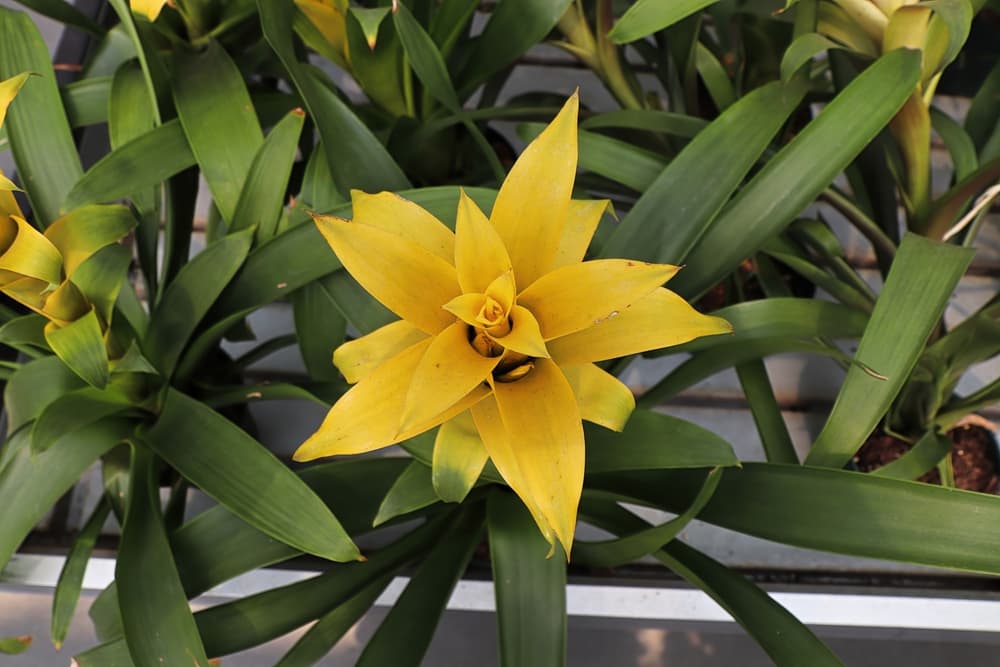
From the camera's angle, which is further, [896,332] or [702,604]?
[702,604]

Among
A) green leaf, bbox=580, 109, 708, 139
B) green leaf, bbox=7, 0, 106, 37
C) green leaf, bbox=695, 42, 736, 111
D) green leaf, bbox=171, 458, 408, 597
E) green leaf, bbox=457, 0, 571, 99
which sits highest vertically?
green leaf, bbox=695, 42, 736, 111

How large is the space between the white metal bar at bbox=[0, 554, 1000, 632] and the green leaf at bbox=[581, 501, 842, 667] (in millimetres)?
186

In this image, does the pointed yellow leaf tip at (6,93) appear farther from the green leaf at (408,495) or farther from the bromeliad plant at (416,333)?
the green leaf at (408,495)

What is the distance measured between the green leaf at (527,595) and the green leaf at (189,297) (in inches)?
15.4

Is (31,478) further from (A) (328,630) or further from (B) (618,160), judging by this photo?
(B) (618,160)

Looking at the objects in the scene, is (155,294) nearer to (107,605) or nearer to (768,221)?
(107,605)

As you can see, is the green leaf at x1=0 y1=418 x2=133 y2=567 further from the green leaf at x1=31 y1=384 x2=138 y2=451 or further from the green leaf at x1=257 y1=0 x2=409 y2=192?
the green leaf at x1=257 y1=0 x2=409 y2=192

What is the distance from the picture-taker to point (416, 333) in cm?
60

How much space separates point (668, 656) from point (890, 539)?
1.50 ft

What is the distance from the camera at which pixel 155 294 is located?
0.95 m

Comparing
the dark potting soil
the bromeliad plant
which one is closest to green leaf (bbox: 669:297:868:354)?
the bromeliad plant

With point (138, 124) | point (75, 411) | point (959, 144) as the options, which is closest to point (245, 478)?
point (75, 411)

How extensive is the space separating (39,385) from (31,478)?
0.32ft

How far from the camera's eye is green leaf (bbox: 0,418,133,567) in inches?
28.3
